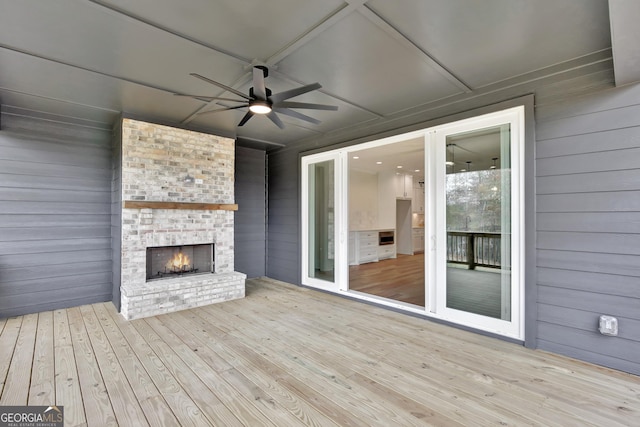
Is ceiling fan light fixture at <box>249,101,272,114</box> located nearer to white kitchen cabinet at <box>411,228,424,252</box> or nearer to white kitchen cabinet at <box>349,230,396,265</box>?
white kitchen cabinet at <box>349,230,396,265</box>

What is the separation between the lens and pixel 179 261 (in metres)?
4.86

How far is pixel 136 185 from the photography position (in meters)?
4.28

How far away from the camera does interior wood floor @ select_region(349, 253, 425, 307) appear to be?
5035 mm

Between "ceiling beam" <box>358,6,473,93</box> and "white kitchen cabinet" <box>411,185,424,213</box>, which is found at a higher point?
"ceiling beam" <box>358,6,473,93</box>

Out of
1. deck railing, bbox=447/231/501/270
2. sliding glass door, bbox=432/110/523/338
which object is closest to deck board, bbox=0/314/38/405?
sliding glass door, bbox=432/110/523/338

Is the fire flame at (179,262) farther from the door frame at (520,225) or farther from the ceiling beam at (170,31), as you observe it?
the ceiling beam at (170,31)

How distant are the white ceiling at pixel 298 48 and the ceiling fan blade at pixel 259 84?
0.20 metres

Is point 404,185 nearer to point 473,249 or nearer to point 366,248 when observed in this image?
point 366,248

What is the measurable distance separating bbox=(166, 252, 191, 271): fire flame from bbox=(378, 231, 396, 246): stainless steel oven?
18.7ft

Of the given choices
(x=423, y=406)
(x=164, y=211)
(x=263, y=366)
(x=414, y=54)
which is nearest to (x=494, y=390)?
(x=423, y=406)

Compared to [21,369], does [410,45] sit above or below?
above

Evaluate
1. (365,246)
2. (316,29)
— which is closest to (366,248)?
(365,246)

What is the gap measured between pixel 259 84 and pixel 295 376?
254 cm

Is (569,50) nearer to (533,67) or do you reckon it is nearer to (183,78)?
(533,67)
